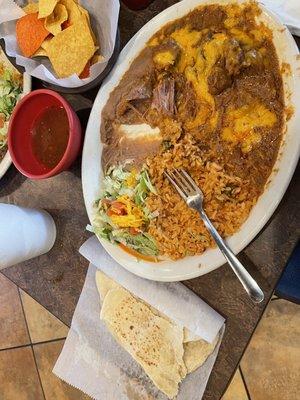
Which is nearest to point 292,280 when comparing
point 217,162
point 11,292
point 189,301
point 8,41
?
point 189,301

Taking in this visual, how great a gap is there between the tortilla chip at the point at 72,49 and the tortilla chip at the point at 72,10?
21 mm

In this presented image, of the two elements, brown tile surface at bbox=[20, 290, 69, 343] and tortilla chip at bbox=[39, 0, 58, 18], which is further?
brown tile surface at bbox=[20, 290, 69, 343]

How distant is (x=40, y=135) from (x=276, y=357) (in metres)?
1.41

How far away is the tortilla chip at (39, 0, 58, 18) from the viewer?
1559mm

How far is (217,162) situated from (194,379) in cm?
67

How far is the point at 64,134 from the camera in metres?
1.63

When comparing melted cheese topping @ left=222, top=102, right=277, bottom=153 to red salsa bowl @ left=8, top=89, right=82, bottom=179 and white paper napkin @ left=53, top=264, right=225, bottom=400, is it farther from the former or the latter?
white paper napkin @ left=53, top=264, right=225, bottom=400

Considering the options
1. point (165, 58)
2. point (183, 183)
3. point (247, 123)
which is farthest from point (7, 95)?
point (247, 123)

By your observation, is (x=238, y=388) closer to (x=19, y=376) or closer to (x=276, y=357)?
(x=276, y=357)

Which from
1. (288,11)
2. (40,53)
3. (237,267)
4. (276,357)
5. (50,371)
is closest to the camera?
(237,267)

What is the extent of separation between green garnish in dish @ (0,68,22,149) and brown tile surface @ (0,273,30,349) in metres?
1.26

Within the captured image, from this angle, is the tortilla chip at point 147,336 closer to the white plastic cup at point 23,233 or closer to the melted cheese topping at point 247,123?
the white plastic cup at point 23,233

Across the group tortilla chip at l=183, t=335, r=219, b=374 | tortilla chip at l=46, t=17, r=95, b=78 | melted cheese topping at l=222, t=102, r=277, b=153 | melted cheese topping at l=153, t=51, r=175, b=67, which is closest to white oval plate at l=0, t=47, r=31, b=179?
tortilla chip at l=46, t=17, r=95, b=78

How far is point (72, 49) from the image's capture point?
5.08 feet
